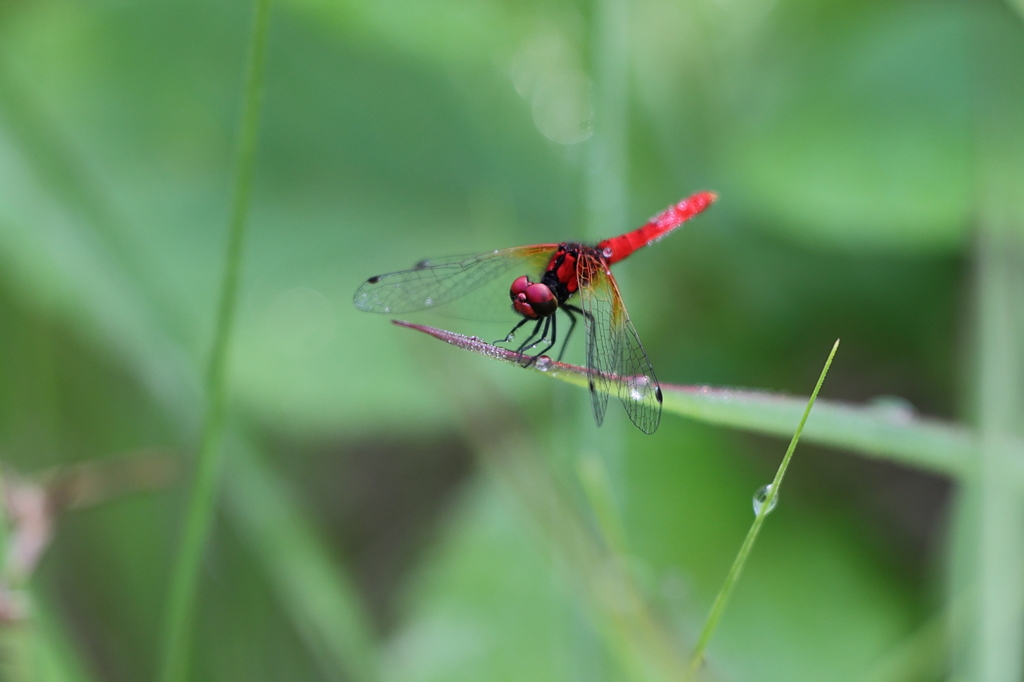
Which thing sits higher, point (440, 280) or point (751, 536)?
point (440, 280)

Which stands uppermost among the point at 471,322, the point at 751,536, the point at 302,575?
the point at 471,322

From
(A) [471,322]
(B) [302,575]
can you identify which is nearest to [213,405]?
(B) [302,575]

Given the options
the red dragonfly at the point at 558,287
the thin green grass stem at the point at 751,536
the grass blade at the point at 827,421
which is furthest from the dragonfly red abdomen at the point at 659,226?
the thin green grass stem at the point at 751,536

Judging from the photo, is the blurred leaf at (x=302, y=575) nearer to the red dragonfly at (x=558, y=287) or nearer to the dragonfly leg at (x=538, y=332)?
the red dragonfly at (x=558, y=287)

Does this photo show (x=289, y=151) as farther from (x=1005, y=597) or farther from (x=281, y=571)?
(x=1005, y=597)

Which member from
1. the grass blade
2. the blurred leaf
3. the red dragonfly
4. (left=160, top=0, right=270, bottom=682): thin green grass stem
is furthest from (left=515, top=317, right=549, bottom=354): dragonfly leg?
the blurred leaf

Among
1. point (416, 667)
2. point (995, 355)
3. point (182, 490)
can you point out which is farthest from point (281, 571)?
point (995, 355)

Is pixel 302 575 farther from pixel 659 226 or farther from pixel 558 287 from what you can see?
pixel 659 226
